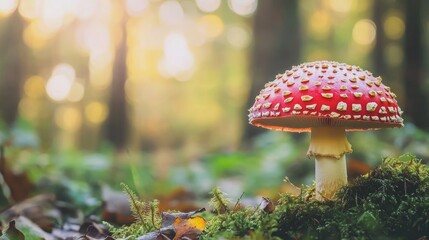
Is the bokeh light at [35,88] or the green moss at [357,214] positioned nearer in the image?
the green moss at [357,214]

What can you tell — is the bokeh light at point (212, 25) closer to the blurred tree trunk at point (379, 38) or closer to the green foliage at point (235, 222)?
the blurred tree trunk at point (379, 38)

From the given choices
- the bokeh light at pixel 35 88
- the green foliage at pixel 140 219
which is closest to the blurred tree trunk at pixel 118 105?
the green foliage at pixel 140 219

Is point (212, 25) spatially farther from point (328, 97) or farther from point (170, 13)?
point (328, 97)

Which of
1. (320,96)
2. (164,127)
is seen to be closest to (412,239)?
(320,96)

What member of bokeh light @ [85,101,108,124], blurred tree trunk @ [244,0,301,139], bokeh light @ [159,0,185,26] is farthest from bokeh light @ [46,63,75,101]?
blurred tree trunk @ [244,0,301,139]

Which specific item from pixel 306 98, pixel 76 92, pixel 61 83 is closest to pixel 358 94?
pixel 306 98

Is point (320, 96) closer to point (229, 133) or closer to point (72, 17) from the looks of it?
point (72, 17)
